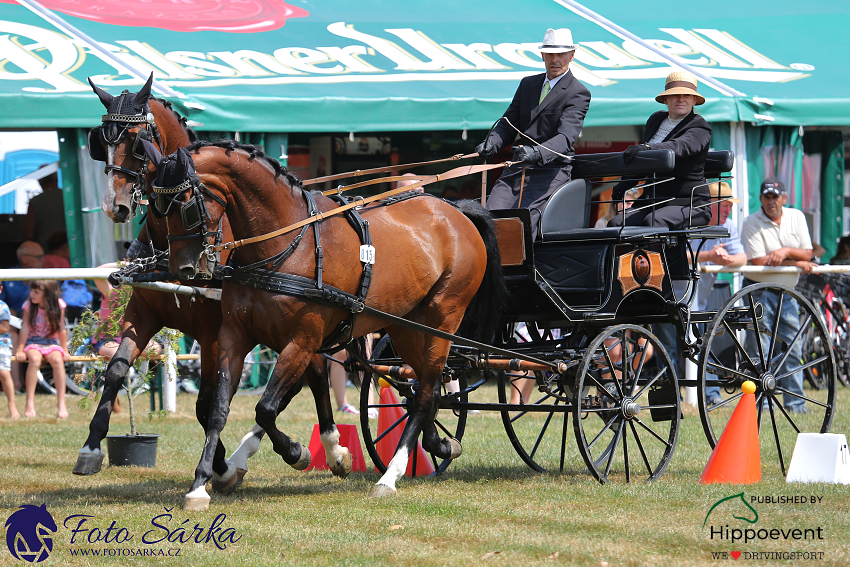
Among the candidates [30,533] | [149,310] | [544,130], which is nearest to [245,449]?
[149,310]

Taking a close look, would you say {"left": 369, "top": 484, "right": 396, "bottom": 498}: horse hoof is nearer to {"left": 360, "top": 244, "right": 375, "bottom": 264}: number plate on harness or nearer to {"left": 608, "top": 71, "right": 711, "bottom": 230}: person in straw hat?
{"left": 360, "top": 244, "right": 375, "bottom": 264}: number plate on harness

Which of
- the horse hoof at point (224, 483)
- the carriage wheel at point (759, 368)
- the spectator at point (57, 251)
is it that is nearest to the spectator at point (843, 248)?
the carriage wheel at point (759, 368)

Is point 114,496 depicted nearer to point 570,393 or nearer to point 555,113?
point 570,393

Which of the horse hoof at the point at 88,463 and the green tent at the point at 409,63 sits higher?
the green tent at the point at 409,63

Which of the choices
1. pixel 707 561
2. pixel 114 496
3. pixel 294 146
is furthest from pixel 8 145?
pixel 707 561

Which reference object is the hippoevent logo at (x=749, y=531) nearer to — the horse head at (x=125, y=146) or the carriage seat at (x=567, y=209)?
the carriage seat at (x=567, y=209)

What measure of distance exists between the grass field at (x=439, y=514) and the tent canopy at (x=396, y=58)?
15.8ft

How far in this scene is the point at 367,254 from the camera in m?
5.66

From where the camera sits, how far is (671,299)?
21.9 feet

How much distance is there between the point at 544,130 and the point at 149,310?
9.17ft

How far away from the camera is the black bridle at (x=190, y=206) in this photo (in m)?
5.05

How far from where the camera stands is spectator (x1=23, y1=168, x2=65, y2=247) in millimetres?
13266

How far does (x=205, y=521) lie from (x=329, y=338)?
123cm

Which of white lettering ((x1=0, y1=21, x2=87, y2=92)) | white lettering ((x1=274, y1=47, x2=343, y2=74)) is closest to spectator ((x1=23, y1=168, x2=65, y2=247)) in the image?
white lettering ((x1=0, y1=21, x2=87, y2=92))
